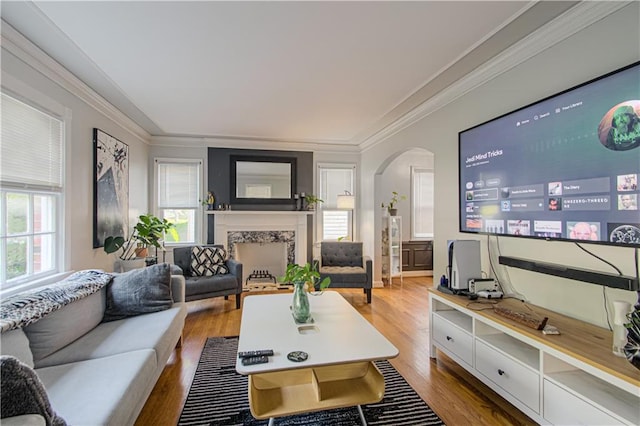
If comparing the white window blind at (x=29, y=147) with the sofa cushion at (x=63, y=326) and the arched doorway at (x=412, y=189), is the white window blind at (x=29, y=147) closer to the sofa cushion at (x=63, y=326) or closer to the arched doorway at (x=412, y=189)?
the sofa cushion at (x=63, y=326)

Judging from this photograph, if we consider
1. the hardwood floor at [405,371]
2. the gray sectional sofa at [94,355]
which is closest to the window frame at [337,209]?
the hardwood floor at [405,371]

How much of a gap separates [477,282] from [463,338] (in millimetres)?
454

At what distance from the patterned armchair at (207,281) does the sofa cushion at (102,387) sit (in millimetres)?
1914

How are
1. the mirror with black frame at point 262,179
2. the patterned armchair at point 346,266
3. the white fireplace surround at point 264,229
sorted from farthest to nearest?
the mirror with black frame at point 262,179 < the white fireplace surround at point 264,229 < the patterned armchair at point 346,266

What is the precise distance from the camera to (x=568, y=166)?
5.94 feet

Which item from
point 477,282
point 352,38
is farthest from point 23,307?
point 477,282

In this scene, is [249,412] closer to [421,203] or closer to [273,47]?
[273,47]

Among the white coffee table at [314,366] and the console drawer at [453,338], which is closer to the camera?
the white coffee table at [314,366]

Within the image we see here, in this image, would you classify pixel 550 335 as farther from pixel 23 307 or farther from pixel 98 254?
pixel 98 254

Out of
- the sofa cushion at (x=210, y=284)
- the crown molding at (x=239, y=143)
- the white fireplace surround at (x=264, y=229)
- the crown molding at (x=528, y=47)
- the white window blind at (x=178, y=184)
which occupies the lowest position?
the sofa cushion at (x=210, y=284)

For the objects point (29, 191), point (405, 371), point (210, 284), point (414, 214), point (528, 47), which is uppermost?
point (528, 47)

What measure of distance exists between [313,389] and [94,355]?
1.35 m

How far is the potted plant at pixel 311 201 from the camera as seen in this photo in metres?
5.38

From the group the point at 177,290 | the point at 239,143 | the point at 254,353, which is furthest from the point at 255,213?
the point at 254,353
